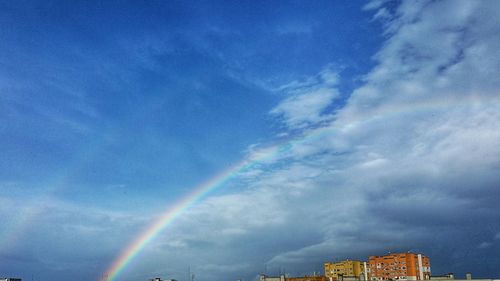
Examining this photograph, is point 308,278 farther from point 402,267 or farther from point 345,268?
point 345,268

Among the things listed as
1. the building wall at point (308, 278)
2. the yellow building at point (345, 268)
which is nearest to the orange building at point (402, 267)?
the yellow building at point (345, 268)

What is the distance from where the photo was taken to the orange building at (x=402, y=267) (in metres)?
157

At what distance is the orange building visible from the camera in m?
157

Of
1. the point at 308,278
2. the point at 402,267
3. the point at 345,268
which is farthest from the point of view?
the point at 345,268

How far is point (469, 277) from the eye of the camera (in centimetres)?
11388

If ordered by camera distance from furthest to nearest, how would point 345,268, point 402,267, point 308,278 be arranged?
point 345,268 → point 402,267 → point 308,278

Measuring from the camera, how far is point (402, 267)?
158 meters

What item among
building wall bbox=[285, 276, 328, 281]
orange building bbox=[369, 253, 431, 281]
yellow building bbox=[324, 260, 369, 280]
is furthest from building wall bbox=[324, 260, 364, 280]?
building wall bbox=[285, 276, 328, 281]

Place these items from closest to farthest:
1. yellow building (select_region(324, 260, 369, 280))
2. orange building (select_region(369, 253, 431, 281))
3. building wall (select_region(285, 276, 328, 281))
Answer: building wall (select_region(285, 276, 328, 281))
orange building (select_region(369, 253, 431, 281))
yellow building (select_region(324, 260, 369, 280))

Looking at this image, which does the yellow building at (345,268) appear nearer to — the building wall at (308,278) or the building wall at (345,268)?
the building wall at (345,268)

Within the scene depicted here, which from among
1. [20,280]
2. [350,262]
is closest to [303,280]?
[350,262]

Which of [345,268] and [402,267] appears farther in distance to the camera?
[345,268]

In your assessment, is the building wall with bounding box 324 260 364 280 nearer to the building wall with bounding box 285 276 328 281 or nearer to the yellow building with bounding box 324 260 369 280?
the yellow building with bounding box 324 260 369 280

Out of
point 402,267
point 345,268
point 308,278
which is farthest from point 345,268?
point 308,278
